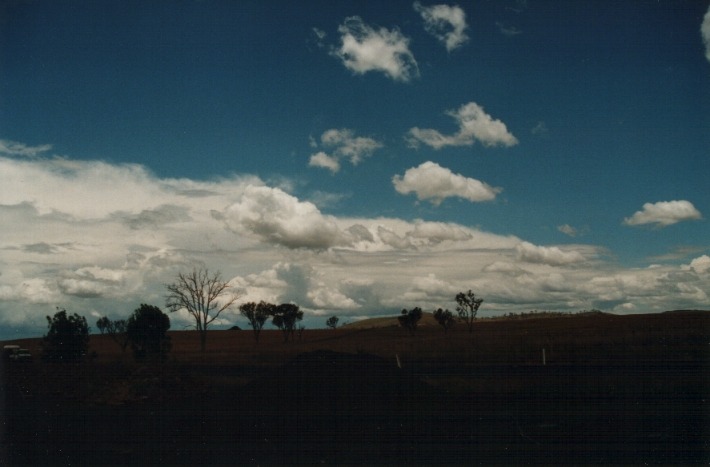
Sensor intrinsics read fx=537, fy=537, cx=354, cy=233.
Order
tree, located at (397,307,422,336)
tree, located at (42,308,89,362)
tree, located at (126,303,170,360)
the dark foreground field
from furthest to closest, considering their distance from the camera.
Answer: tree, located at (397,307,422,336)
tree, located at (126,303,170,360)
tree, located at (42,308,89,362)
the dark foreground field

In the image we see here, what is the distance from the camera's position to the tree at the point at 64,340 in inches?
1219

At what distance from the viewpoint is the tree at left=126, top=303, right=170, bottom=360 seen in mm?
36500

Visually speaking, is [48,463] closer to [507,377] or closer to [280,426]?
[280,426]

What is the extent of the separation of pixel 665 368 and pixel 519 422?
45.0ft

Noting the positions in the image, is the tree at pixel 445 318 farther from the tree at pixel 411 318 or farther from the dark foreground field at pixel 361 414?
the dark foreground field at pixel 361 414

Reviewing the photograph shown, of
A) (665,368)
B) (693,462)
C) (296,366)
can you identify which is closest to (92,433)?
(296,366)

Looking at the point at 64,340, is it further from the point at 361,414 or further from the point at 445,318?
the point at 445,318

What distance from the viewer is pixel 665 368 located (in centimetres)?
2561

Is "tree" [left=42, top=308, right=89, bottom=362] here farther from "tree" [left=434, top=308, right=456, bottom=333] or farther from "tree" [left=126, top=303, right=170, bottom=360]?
"tree" [left=434, top=308, right=456, bottom=333]

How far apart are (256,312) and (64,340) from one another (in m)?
49.4

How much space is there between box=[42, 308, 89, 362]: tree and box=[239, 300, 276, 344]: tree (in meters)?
A: 48.0

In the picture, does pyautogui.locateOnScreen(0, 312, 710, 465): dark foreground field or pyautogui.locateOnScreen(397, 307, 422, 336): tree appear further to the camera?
pyautogui.locateOnScreen(397, 307, 422, 336): tree

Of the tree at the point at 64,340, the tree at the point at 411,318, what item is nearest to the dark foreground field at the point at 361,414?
the tree at the point at 64,340

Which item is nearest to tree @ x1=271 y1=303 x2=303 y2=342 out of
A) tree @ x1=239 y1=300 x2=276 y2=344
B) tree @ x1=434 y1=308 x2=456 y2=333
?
tree @ x1=239 y1=300 x2=276 y2=344
